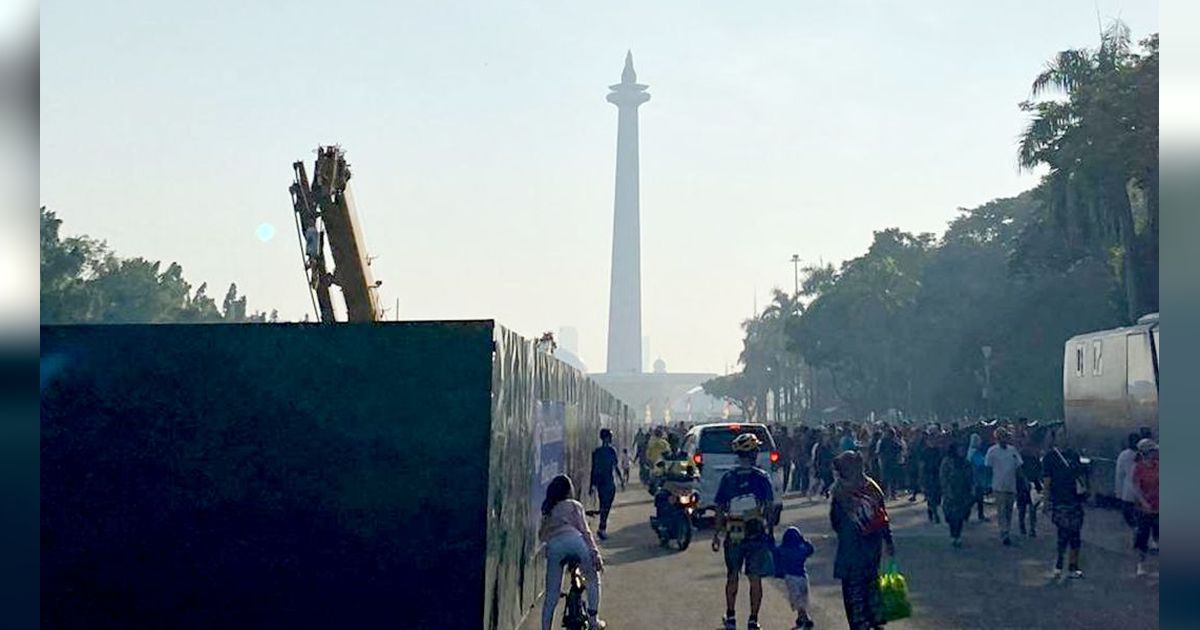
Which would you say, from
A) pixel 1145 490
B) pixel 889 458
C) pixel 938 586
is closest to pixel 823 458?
pixel 889 458

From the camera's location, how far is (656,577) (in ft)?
62.1

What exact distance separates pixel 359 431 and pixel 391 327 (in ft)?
2.70

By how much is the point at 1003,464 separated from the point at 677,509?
16.8 feet

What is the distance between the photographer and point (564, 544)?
471 inches

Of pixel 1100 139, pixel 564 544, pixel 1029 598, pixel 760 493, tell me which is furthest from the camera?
pixel 1100 139

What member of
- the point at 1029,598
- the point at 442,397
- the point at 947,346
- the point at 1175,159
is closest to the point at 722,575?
the point at 1029,598

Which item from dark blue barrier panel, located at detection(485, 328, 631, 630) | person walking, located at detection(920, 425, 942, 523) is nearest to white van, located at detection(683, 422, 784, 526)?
person walking, located at detection(920, 425, 942, 523)

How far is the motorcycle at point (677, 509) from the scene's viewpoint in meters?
23.1

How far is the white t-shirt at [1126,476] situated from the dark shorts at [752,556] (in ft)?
25.2

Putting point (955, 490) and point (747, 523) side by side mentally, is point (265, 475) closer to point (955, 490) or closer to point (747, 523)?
point (747, 523)

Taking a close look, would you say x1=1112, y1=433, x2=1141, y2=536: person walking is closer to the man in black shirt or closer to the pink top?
the man in black shirt

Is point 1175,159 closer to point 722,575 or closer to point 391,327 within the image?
point 391,327

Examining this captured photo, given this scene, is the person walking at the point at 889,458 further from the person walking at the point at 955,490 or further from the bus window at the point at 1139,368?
the person walking at the point at 955,490

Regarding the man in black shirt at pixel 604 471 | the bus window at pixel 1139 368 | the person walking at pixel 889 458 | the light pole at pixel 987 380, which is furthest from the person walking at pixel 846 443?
the light pole at pixel 987 380
